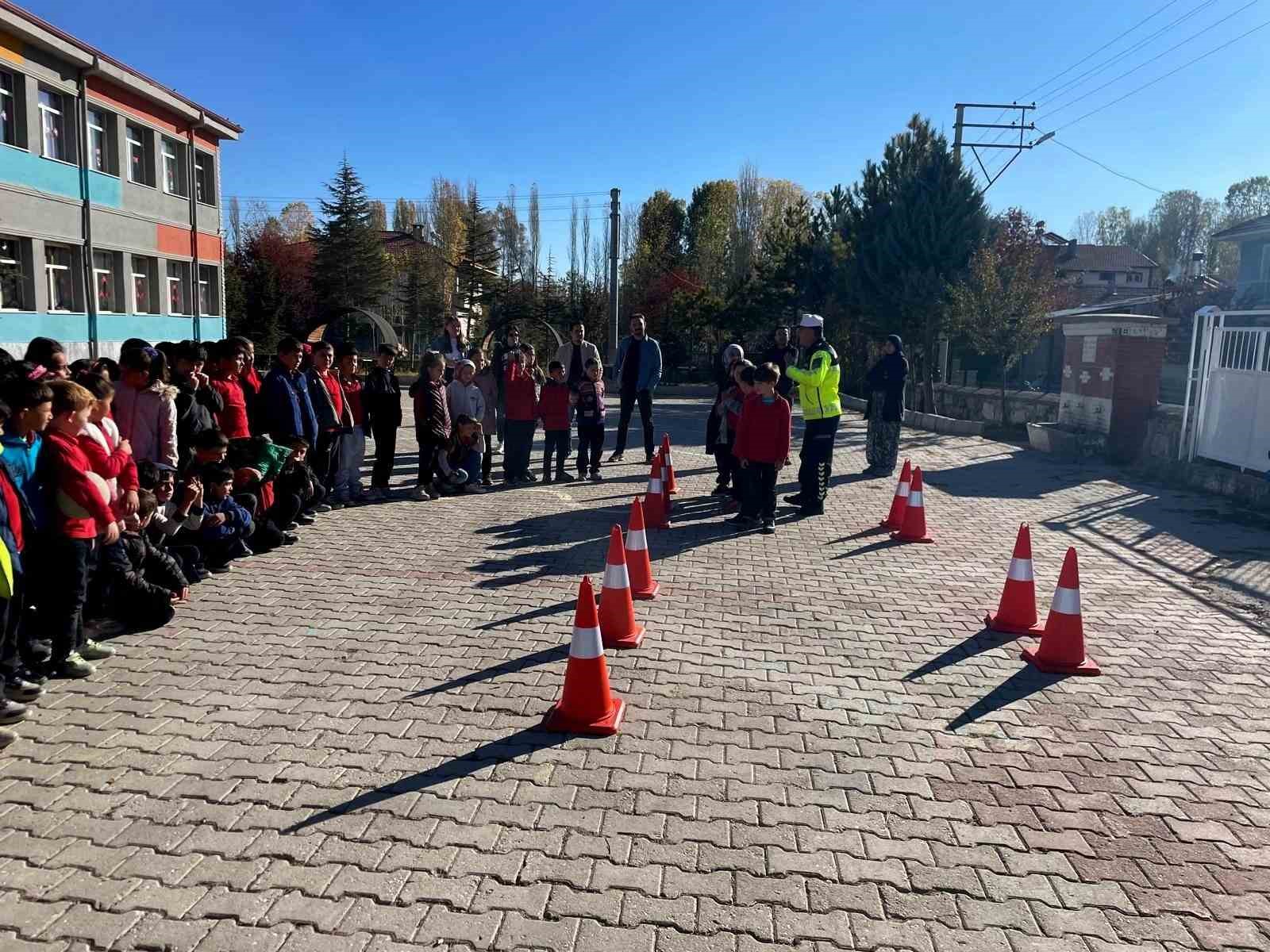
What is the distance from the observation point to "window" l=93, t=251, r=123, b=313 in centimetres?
2588

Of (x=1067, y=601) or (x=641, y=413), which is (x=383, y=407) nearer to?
(x=641, y=413)

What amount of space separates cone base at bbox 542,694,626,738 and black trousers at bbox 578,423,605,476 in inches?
312

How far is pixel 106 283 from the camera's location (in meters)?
26.3

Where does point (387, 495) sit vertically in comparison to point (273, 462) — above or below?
below

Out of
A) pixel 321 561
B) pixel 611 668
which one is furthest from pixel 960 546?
pixel 321 561

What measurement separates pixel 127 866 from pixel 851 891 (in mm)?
2667

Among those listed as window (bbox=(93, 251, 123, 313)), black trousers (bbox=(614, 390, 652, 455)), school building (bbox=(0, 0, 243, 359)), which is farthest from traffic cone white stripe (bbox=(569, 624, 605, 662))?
window (bbox=(93, 251, 123, 313))

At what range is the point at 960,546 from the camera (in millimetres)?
9172

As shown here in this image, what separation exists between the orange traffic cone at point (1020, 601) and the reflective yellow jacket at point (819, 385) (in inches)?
162

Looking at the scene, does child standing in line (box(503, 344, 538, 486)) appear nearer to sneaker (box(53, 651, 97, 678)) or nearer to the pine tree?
sneaker (box(53, 651, 97, 678))

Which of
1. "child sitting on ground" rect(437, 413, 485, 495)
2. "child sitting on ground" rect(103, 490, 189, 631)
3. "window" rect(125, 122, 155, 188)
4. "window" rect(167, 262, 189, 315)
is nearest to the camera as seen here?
"child sitting on ground" rect(103, 490, 189, 631)

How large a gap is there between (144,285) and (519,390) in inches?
889

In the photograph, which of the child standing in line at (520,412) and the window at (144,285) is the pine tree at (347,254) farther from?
the child standing in line at (520,412)

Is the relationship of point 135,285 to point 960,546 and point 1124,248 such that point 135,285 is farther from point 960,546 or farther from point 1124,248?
point 1124,248
